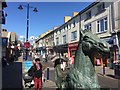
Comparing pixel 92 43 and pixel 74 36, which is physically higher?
pixel 74 36

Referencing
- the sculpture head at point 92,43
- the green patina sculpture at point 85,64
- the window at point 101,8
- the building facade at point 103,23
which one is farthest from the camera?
the window at point 101,8

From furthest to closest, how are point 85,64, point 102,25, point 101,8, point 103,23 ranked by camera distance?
point 101,8, point 102,25, point 103,23, point 85,64

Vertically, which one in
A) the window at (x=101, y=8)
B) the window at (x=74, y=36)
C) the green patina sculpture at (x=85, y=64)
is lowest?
the green patina sculpture at (x=85, y=64)

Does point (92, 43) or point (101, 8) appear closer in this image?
point (92, 43)

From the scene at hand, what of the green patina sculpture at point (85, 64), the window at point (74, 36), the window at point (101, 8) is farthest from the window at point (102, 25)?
the green patina sculpture at point (85, 64)

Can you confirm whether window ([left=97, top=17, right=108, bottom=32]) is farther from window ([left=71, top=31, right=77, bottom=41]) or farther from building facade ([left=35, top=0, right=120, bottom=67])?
window ([left=71, top=31, right=77, bottom=41])

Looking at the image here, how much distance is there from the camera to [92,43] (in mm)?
3209

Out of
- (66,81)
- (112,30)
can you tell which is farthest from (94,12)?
(66,81)

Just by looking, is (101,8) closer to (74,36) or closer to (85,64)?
(74,36)

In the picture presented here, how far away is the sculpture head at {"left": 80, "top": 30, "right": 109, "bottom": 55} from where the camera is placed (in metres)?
3.12

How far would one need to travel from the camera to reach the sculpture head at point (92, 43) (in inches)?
123

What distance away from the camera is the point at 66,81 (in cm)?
365

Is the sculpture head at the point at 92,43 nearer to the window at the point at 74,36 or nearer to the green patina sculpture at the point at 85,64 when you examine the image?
the green patina sculpture at the point at 85,64


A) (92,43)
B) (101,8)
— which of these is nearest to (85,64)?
(92,43)
